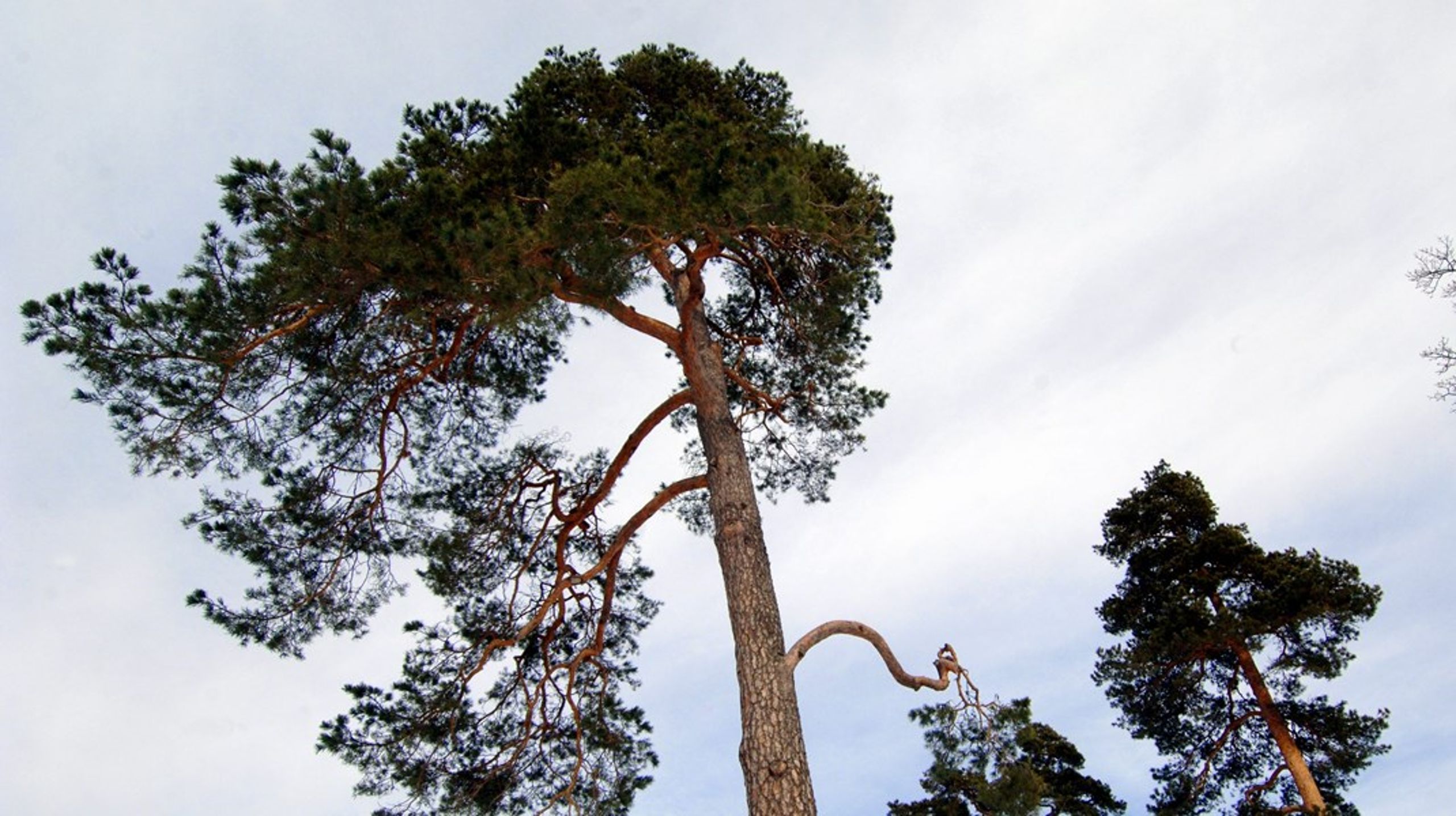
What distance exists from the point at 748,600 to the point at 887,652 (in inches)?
46.4

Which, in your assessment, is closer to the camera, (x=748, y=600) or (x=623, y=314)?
(x=748, y=600)

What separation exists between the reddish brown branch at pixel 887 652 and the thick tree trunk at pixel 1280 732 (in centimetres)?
608

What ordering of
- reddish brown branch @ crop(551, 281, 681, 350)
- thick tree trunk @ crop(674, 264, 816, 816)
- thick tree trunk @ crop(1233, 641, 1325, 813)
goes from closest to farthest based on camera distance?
thick tree trunk @ crop(674, 264, 816, 816)
reddish brown branch @ crop(551, 281, 681, 350)
thick tree trunk @ crop(1233, 641, 1325, 813)

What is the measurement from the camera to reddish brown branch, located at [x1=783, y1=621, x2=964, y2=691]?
675 cm

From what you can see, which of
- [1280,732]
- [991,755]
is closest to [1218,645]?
[1280,732]

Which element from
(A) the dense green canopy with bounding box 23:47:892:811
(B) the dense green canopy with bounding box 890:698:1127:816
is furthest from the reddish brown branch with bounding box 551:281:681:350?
(B) the dense green canopy with bounding box 890:698:1127:816

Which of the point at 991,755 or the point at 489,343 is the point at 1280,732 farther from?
the point at 489,343

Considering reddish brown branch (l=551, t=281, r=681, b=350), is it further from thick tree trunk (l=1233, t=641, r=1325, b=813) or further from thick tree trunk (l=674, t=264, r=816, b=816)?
→ thick tree trunk (l=1233, t=641, r=1325, b=813)

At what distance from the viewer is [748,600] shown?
22.3 feet

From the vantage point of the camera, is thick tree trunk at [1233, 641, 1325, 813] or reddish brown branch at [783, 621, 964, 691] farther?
thick tree trunk at [1233, 641, 1325, 813]

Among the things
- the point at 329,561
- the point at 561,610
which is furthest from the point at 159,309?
the point at 561,610

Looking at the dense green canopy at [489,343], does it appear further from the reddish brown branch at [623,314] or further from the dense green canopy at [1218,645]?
the dense green canopy at [1218,645]

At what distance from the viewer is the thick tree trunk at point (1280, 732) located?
10781 mm

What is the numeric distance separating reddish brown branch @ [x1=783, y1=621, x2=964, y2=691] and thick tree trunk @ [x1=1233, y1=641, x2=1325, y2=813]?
20.0 feet
